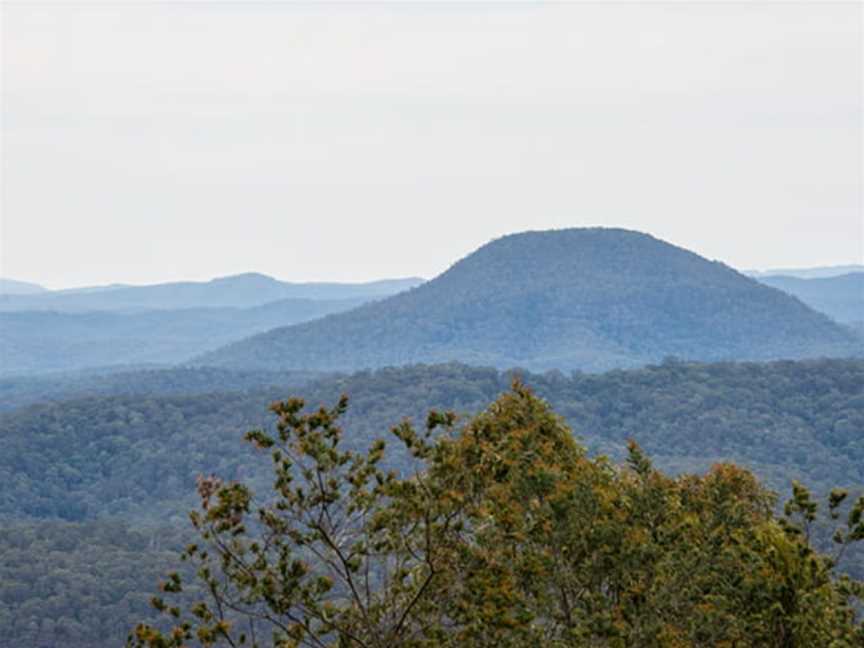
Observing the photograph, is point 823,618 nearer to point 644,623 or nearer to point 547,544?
point 644,623

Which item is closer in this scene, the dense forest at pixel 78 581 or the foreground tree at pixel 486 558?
the foreground tree at pixel 486 558

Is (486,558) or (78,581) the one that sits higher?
(486,558)

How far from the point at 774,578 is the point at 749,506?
354 inches

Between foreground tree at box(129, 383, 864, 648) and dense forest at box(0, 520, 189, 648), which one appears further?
dense forest at box(0, 520, 189, 648)

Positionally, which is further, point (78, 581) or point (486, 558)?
point (78, 581)

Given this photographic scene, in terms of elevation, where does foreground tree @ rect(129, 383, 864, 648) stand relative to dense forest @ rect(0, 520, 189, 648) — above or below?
above

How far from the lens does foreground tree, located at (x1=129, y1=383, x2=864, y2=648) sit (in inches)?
652

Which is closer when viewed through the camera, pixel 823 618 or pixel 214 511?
pixel 214 511

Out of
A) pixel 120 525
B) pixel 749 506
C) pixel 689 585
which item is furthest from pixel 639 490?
pixel 120 525

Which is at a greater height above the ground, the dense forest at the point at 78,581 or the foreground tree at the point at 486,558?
the foreground tree at the point at 486,558

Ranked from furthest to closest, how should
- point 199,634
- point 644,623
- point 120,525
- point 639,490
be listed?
point 120,525 → point 639,490 → point 644,623 → point 199,634

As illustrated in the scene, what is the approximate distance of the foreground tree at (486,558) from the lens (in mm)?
16562

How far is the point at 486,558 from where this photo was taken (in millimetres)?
17375

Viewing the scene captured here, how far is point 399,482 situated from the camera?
675 inches
